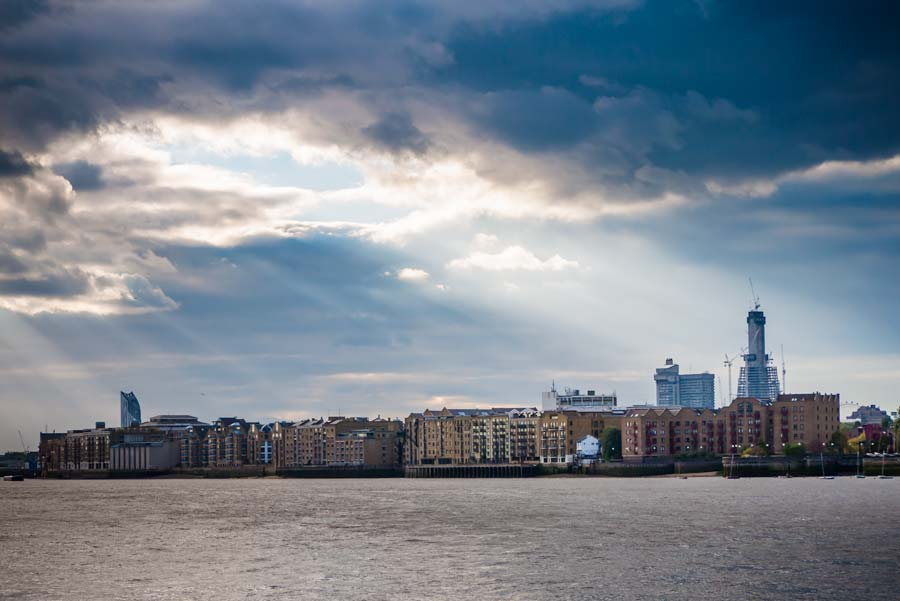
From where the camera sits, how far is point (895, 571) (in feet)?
243

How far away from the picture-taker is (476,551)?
89.5 metres

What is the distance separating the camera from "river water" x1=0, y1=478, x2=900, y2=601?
230 ft

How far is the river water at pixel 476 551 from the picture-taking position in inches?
2758

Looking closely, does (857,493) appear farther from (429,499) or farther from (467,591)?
(467,591)

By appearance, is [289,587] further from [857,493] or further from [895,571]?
[857,493]

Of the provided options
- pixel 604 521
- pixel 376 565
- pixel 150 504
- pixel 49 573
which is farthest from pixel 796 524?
pixel 150 504

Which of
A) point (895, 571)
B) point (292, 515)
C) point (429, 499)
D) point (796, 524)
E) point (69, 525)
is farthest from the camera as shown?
point (429, 499)

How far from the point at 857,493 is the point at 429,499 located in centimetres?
5741

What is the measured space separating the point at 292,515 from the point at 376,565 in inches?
2412

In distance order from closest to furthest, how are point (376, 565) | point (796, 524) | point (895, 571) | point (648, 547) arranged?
point (895, 571), point (376, 565), point (648, 547), point (796, 524)

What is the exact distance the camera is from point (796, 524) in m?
108

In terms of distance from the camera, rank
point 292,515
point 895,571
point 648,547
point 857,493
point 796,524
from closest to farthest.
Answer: point 895,571
point 648,547
point 796,524
point 292,515
point 857,493

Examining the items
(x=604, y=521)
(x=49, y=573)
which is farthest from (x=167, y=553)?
(x=604, y=521)

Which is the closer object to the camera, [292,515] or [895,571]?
[895,571]
